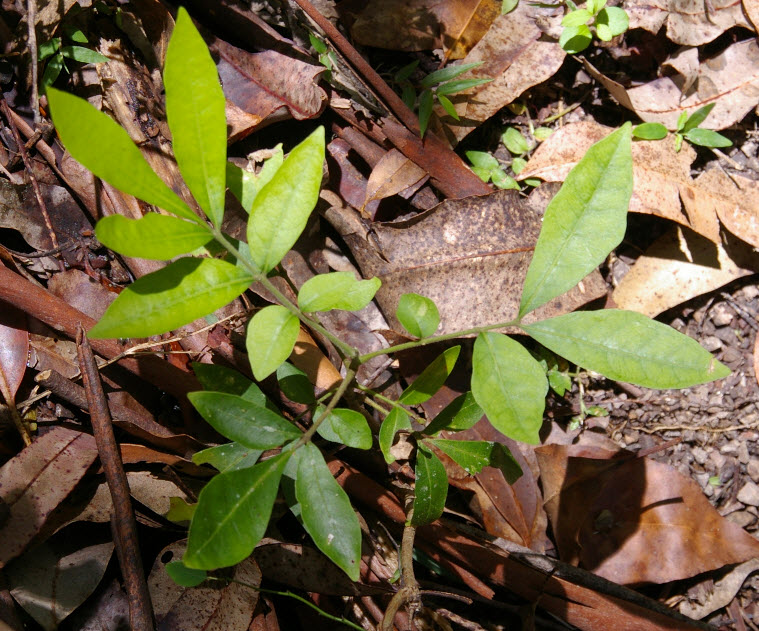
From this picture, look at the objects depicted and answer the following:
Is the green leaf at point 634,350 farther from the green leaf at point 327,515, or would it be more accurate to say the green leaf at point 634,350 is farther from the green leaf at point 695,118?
the green leaf at point 695,118

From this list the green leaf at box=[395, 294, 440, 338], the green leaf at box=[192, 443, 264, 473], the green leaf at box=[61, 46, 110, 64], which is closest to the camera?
the green leaf at box=[395, 294, 440, 338]

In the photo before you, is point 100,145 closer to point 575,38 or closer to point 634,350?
point 634,350

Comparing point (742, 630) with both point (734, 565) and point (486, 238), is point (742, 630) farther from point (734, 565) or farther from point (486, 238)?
point (486, 238)

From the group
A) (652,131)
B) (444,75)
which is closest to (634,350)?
(444,75)

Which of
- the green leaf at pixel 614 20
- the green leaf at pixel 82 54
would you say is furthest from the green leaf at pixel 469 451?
the green leaf at pixel 614 20

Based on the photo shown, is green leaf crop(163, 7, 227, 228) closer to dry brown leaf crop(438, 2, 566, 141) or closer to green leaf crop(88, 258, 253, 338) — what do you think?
green leaf crop(88, 258, 253, 338)

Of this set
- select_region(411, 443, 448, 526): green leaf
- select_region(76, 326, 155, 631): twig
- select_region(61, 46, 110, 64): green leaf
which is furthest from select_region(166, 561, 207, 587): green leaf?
select_region(61, 46, 110, 64): green leaf

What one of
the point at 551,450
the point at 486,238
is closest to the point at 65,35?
the point at 486,238
